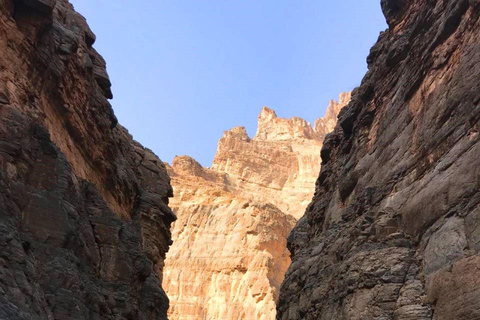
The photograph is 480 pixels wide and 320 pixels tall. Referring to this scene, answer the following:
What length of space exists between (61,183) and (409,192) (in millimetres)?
11028

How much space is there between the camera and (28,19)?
21516 mm

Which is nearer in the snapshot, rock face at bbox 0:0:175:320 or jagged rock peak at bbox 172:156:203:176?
rock face at bbox 0:0:175:320

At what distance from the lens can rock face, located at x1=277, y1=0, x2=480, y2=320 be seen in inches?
644

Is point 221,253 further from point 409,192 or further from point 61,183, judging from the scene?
point 409,192

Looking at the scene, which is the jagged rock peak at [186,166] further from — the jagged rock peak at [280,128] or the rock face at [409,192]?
the rock face at [409,192]

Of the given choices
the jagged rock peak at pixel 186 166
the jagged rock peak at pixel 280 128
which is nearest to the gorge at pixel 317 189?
the jagged rock peak at pixel 186 166

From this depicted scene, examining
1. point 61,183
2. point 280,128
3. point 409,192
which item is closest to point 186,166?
point 280,128

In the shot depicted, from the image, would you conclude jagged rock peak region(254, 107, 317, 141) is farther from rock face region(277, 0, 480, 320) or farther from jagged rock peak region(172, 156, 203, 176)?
rock face region(277, 0, 480, 320)

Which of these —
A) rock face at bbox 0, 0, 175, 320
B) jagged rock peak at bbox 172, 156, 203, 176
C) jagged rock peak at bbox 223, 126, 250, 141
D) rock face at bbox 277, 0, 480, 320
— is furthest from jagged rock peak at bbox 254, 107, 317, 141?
rock face at bbox 277, 0, 480, 320

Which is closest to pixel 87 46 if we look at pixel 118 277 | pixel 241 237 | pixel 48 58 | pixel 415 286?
pixel 48 58

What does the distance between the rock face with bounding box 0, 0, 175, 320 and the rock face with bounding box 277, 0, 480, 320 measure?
7.83 m

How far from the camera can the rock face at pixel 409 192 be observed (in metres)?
16.4

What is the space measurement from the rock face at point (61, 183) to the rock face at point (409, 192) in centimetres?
783

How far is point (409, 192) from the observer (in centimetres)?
1998
